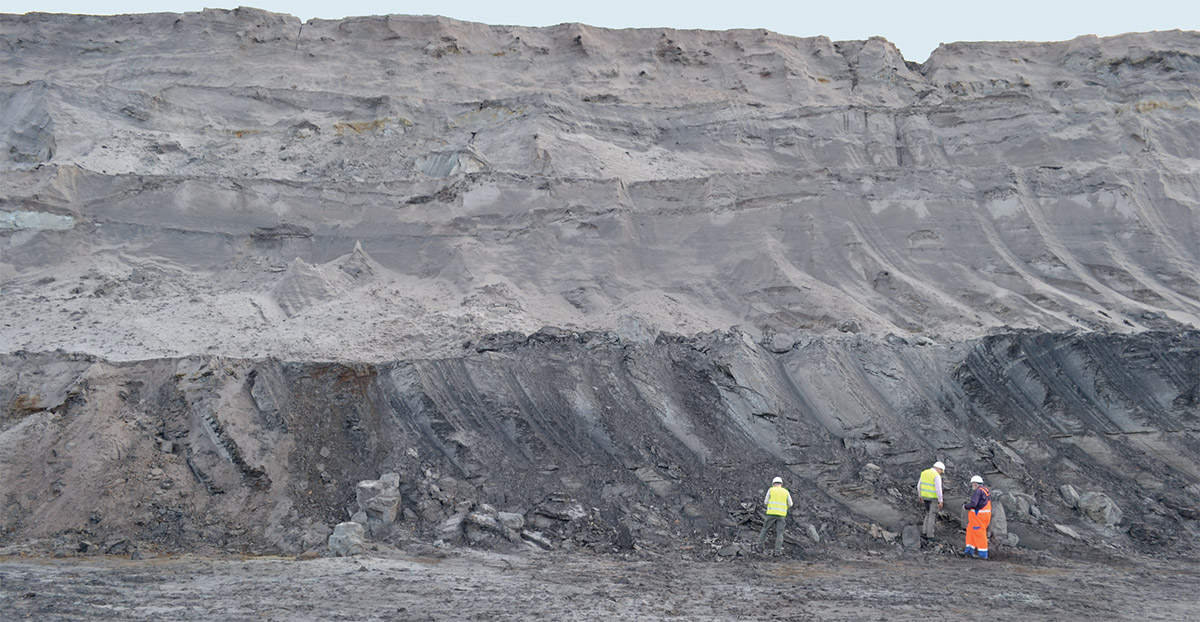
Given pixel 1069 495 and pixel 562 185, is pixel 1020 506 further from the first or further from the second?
pixel 562 185

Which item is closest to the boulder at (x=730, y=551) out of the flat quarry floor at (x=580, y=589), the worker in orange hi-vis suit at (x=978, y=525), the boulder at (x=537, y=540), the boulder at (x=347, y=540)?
the flat quarry floor at (x=580, y=589)

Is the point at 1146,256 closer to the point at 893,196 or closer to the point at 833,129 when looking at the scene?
the point at 893,196

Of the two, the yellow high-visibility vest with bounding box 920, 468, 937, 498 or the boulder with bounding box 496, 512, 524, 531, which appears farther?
the yellow high-visibility vest with bounding box 920, 468, 937, 498

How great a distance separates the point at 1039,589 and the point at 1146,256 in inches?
366

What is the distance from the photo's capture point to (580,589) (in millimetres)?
8516

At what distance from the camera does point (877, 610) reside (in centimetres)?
814

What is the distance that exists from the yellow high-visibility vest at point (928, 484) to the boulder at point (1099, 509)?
1832mm

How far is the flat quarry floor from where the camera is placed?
7762mm

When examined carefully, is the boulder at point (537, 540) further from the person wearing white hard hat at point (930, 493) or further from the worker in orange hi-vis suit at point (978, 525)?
the worker in orange hi-vis suit at point (978, 525)

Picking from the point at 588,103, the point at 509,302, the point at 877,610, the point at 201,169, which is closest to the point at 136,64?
the point at 201,169

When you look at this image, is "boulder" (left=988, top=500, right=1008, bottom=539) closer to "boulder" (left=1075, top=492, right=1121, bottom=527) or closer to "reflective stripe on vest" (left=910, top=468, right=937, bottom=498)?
"reflective stripe on vest" (left=910, top=468, right=937, bottom=498)

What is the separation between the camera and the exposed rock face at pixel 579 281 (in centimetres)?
1087

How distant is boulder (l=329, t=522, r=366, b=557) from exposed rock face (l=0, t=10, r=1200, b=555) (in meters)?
0.16

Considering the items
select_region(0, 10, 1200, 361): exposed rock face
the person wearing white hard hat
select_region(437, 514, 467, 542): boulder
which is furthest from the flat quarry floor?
select_region(0, 10, 1200, 361): exposed rock face
